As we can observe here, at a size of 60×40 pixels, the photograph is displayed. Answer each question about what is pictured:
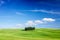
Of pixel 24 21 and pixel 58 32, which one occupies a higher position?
pixel 24 21

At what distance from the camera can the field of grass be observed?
3203mm

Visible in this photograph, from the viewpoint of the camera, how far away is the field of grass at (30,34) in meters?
3.20

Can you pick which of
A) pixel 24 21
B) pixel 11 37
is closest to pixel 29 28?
pixel 24 21

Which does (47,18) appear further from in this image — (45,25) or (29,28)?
(29,28)

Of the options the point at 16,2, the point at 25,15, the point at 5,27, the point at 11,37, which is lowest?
the point at 11,37

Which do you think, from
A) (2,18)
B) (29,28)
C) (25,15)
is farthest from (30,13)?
(2,18)

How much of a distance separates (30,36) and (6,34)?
510 millimetres

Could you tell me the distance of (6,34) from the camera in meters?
3.25

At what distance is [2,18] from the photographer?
332 cm

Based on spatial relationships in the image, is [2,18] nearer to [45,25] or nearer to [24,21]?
[24,21]

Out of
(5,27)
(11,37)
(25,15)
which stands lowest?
(11,37)

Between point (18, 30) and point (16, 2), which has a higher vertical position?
point (16, 2)

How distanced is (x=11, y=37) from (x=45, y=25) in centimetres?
79

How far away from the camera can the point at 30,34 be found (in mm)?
3275
